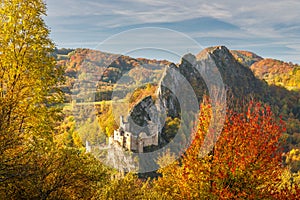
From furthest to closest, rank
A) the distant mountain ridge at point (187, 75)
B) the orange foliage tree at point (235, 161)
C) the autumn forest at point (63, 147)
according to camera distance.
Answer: the distant mountain ridge at point (187, 75), the orange foliage tree at point (235, 161), the autumn forest at point (63, 147)

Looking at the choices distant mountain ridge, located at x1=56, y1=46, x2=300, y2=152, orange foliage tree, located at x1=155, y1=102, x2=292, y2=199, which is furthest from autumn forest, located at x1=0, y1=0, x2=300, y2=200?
distant mountain ridge, located at x1=56, y1=46, x2=300, y2=152

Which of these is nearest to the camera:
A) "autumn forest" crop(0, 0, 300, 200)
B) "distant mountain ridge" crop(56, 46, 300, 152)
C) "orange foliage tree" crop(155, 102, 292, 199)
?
"autumn forest" crop(0, 0, 300, 200)

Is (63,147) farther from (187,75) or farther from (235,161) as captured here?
(187,75)

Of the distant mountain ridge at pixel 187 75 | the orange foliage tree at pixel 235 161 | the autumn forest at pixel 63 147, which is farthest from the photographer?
the distant mountain ridge at pixel 187 75

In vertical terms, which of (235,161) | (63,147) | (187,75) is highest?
(187,75)

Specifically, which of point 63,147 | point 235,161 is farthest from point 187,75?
point 63,147

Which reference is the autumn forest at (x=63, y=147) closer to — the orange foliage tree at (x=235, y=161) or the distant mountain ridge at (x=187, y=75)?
the orange foliage tree at (x=235, y=161)

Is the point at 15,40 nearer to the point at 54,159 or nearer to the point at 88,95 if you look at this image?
the point at 54,159

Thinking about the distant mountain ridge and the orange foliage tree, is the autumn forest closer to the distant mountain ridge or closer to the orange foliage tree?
the orange foliage tree

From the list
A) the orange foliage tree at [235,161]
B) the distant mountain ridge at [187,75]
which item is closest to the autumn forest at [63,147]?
the orange foliage tree at [235,161]

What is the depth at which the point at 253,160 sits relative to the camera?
47.9 ft

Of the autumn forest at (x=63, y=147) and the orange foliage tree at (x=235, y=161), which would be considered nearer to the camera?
the autumn forest at (x=63, y=147)

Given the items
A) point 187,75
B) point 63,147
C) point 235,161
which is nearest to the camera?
point 63,147

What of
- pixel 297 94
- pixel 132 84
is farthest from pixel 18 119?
pixel 297 94
